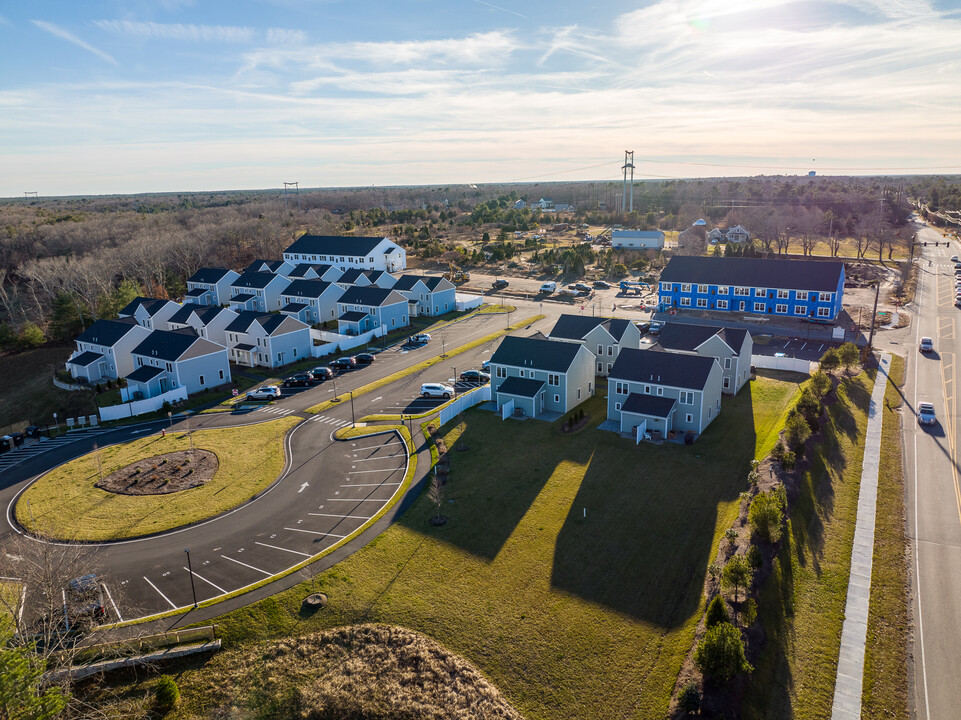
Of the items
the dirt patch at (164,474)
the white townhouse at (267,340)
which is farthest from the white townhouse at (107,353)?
the dirt patch at (164,474)

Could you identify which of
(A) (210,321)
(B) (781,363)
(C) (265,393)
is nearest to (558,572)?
(C) (265,393)

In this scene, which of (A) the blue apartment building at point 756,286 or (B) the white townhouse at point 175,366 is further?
(A) the blue apartment building at point 756,286

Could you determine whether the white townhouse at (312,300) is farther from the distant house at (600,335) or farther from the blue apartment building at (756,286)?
the blue apartment building at (756,286)

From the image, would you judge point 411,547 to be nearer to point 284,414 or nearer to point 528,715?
point 528,715

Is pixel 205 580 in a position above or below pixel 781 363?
below

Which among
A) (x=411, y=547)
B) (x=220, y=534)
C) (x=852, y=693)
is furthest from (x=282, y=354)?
(x=852, y=693)

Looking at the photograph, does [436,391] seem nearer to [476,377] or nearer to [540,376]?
[476,377]

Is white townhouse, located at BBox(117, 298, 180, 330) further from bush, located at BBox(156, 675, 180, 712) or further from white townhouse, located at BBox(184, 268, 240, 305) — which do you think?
bush, located at BBox(156, 675, 180, 712)

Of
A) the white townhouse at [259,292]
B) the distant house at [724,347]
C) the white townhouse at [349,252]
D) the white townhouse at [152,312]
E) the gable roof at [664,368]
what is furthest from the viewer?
the white townhouse at [349,252]
